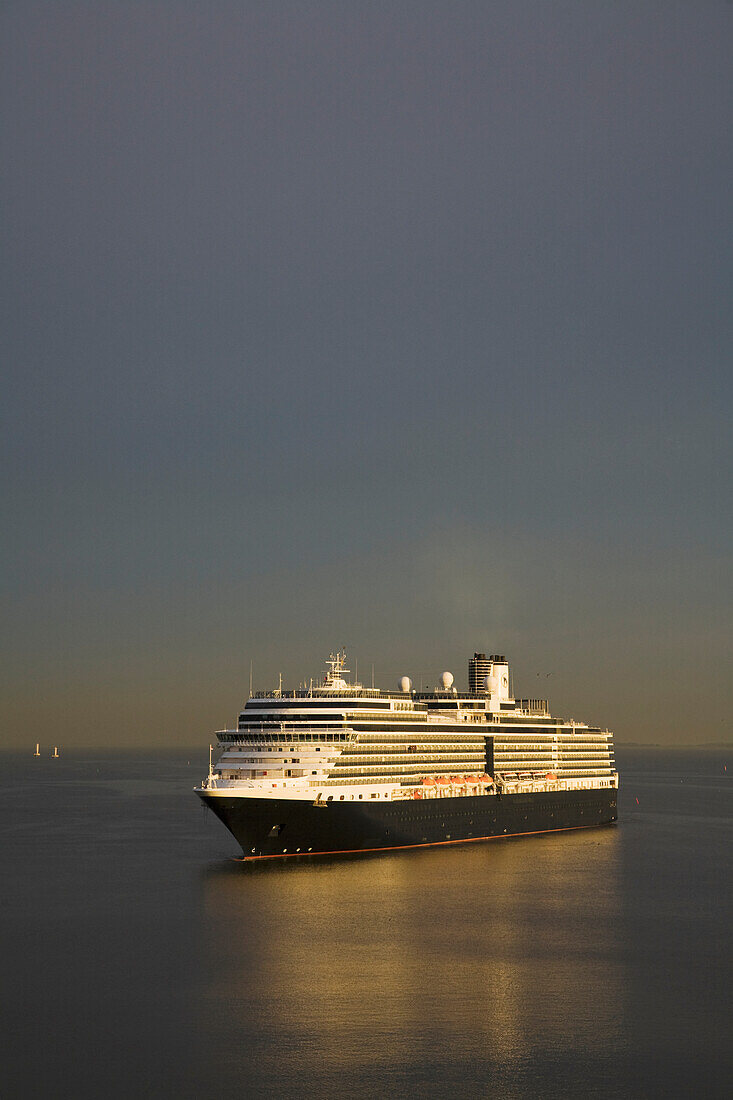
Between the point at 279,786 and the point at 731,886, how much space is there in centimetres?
3226

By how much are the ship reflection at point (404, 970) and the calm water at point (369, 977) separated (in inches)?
5.1

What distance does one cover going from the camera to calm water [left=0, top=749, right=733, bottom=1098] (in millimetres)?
38094

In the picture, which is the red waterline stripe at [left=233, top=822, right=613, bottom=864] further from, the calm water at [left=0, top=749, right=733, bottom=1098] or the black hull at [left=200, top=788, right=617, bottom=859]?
the calm water at [left=0, top=749, right=733, bottom=1098]

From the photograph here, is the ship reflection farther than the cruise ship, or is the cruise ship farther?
the cruise ship

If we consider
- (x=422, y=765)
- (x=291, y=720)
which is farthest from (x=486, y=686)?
(x=291, y=720)

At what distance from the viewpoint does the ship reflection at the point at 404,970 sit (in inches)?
1553

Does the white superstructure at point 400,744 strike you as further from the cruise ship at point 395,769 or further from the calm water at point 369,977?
the calm water at point 369,977

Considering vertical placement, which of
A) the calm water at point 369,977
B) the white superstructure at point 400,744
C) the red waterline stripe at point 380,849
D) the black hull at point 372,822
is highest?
the white superstructure at point 400,744

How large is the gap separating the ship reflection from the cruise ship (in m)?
3.63

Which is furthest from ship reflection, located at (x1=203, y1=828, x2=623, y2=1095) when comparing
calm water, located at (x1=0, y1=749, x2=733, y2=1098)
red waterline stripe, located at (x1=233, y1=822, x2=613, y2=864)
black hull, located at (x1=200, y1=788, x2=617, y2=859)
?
black hull, located at (x1=200, y1=788, x2=617, y2=859)

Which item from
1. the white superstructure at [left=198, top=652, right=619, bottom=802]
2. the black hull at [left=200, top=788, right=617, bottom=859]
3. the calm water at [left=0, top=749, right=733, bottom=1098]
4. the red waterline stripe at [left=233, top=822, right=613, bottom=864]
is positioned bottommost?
the calm water at [left=0, top=749, right=733, bottom=1098]

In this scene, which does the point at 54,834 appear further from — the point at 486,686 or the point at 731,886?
the point at 731,886

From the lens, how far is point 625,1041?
41281mm

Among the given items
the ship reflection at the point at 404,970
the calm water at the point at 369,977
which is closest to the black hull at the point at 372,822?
the calm water at the point at 369,977
